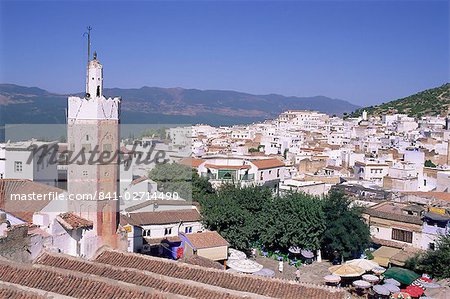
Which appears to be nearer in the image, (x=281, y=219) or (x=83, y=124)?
(x=83, y=124)

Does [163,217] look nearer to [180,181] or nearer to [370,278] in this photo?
[180,181]

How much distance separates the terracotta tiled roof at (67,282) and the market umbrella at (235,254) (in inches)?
420

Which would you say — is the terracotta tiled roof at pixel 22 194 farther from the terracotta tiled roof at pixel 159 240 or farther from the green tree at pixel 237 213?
the green tree at pixel 237 213

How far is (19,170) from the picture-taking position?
985 inches

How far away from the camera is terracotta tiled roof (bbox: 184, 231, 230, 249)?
20477 mm

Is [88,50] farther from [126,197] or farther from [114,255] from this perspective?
[126,197]

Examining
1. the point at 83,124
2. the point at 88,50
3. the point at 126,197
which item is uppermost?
the point at 88,50

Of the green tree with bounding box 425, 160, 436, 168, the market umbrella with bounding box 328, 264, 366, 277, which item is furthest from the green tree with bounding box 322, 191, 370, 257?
the green tree with bounding box 425, 160, 436, 168

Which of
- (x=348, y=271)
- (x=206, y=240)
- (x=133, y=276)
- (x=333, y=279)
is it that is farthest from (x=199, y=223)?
(x=133, y=276)

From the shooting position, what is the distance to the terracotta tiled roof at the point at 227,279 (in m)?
10.6

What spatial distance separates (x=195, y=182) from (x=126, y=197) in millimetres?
4733

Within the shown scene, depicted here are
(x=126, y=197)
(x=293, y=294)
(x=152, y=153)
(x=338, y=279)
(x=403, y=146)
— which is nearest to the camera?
(x=293, y=294)

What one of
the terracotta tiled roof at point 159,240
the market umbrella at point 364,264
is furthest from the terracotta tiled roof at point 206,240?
the market umbrella at point 364,264

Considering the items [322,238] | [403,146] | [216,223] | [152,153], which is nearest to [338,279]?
[322,238]
